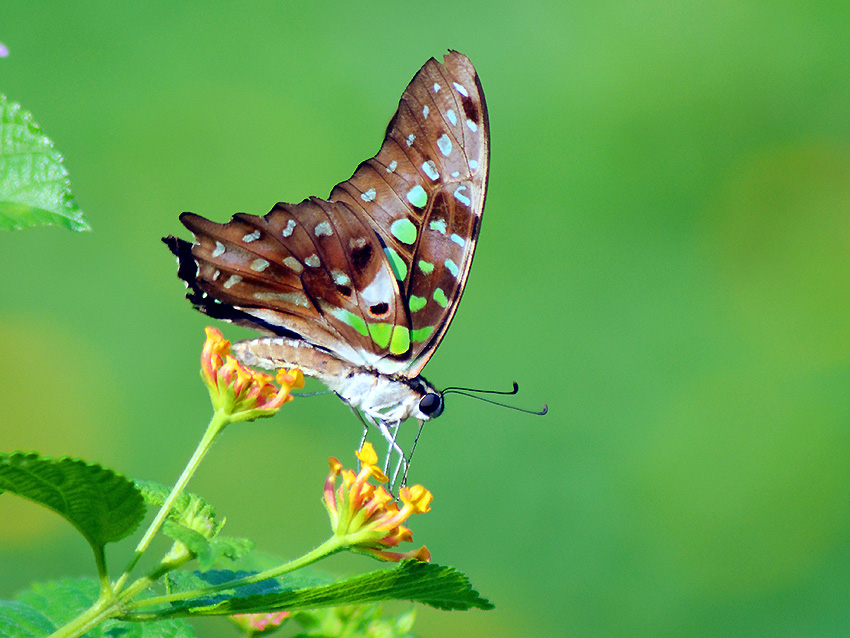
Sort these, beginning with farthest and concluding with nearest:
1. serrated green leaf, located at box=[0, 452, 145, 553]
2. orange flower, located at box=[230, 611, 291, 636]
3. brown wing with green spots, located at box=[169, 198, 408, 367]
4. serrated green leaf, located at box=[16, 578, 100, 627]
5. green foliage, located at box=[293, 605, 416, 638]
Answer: brown wing with green spots, located at box=[169, 198, 408, 367] < green foliage, located at box=[293, 605, 416, 638] < orange flower, located at box=[230, 611, 291, 636] < serrated green leaf, located at box=[16, 578, 100, 627] < serrated green leaf, located at box=[0, 452, 145, 553]

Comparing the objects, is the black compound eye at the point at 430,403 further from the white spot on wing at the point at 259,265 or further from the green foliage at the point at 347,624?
the green foliage at the point at 347,624

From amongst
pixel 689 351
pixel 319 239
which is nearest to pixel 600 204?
pixel 689 351

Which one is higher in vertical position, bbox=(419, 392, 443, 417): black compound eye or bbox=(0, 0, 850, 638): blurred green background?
bbox=(0, 0, 850, 638): blurred green background

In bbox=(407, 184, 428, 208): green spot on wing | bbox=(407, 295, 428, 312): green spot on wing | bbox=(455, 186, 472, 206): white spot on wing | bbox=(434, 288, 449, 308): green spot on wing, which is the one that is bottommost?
bbox=(407, 295, 428, 312): green spot on wing

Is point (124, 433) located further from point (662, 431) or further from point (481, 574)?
point (662, 431)

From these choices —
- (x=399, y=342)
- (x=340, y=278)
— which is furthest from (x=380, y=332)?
(x=340, y=278)

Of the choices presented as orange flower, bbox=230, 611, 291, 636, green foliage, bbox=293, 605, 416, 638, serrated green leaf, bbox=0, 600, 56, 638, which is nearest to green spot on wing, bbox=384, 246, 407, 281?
green foliage, bbox=293, 605, 416, 638

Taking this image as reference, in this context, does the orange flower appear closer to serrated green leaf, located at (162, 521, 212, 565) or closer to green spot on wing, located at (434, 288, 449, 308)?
serrated green leaf, located at (162, 521, 212, 565)
